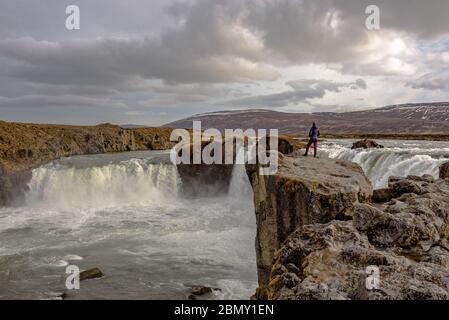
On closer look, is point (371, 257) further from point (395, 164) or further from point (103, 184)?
point (103, 184)

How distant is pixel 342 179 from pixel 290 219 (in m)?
2.33

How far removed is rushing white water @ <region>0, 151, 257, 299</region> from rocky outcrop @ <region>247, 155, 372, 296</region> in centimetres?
415

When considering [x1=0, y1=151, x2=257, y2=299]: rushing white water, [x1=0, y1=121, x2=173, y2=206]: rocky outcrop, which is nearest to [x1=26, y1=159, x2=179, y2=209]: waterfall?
[x1=0, y1=151, x2=257, y2=299]: rushing white water

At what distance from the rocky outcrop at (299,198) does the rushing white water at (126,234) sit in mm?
4150

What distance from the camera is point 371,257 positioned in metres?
6.66

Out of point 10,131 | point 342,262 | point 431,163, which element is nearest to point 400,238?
point 342,262

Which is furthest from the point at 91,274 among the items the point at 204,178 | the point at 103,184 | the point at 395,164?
the point at 204,178

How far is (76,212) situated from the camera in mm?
36250

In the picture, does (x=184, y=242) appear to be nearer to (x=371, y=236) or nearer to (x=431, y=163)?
(x=371, y=236)

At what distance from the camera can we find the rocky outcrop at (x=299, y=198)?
1166 centimetres

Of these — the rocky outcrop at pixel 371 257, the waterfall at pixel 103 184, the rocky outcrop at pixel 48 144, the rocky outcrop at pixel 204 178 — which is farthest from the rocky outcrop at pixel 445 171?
the rocky outcrop at pixel 48 144

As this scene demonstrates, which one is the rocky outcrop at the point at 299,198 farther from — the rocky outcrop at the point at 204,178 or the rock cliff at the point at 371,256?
the rocky outcrop at the point at 204,178

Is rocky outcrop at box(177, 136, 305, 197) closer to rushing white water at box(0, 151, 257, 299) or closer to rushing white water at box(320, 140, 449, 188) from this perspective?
rushing white water at box(0, 151, 257, 299)

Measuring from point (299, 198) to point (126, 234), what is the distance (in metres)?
18.1
